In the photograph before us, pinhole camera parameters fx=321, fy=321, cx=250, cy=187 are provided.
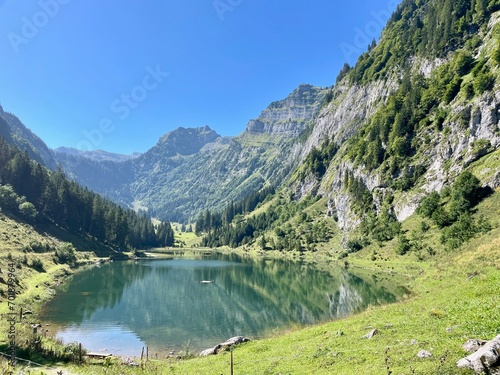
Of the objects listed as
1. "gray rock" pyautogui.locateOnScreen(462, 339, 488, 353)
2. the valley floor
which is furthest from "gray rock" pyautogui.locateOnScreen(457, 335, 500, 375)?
"gray rock" pyautogui.locateOnScreen(462, 339, 488, 353)

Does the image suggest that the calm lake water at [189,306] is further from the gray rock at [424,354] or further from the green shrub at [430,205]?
the green shrub at [430,205]

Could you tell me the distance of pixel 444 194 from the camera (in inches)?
4205

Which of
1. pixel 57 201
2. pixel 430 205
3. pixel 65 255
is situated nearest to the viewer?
pixel 430 205

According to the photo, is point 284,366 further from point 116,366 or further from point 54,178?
point 54,178

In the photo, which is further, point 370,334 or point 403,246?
point 403,246

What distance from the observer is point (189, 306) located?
71188mm

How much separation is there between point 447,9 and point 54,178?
9395 inches

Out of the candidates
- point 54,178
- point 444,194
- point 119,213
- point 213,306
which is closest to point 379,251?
point 444,194

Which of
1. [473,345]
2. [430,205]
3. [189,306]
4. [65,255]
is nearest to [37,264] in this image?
[65,255]

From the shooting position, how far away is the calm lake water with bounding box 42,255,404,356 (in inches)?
1937

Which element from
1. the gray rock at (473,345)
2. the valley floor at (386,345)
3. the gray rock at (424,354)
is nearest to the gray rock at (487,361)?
the valley floor at (386,345)

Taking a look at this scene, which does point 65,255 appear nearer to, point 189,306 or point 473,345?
point 189,306

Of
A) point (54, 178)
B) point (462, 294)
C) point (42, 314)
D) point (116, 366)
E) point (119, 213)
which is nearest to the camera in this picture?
point (116, 366)

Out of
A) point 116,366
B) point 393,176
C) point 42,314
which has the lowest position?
point 116,366
